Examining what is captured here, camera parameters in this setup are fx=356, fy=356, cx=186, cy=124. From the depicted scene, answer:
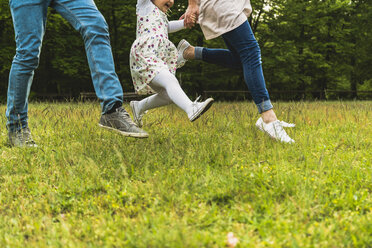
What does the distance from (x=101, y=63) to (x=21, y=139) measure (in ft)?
3.56

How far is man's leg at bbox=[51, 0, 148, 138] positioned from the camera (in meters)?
2.85

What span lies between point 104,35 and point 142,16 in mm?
851

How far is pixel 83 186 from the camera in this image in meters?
2.30

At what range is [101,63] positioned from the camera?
2.89 metres

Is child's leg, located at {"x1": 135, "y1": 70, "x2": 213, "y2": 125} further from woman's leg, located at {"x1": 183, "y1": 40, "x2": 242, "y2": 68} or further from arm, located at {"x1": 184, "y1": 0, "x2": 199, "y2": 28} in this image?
Answer: arm, located at {"x1": 184, "y1": 0, "x2": 199, "y2": 28}

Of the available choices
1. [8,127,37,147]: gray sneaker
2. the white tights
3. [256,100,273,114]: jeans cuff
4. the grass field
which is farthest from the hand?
[8,127,37,147]: gray sneaker

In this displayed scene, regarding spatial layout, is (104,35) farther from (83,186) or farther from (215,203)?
(215,203)

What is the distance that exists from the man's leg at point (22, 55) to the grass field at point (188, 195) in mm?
274

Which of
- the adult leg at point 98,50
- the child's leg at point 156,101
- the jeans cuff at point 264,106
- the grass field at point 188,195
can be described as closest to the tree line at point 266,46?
the child's leg at point 156,101

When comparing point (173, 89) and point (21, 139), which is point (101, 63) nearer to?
point (173, 89)

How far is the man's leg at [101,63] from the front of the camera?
285cm

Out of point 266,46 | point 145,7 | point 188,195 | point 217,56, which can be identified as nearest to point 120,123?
point 188,195

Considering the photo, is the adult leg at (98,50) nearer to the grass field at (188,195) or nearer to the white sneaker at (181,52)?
the grass field at (188,195)

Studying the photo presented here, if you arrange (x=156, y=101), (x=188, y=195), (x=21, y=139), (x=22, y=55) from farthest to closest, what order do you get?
(x=156, y=101), (x=21, y=139), (x=22, y=55), (x=188, y=195)
